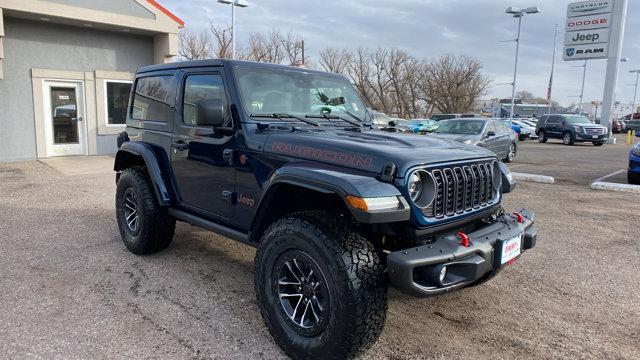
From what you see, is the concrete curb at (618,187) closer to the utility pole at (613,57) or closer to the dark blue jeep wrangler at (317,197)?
the dark blue jeep wrangler at (317,197)

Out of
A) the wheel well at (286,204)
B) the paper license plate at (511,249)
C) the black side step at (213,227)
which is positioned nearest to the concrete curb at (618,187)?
the paper license plate at (511,249)

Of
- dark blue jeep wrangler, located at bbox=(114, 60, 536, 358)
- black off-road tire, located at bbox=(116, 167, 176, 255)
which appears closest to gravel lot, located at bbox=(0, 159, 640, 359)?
black off-road tire, located at bbox=(116, 167, 176, 255)

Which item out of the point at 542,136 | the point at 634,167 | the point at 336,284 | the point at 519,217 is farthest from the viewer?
the point at 542,136

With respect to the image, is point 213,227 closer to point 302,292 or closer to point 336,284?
point 302,292

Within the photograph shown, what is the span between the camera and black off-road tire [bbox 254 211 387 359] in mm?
2574

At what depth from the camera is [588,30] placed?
26844 mm

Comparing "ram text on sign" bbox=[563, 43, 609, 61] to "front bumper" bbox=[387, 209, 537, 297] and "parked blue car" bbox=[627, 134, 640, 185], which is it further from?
"front bumper" bbox=[387, 209, 537, 297]

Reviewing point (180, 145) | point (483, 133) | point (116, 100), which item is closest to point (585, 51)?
point (483, 133)

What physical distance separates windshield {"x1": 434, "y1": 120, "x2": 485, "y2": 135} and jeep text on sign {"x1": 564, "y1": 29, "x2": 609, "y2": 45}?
59.7ft

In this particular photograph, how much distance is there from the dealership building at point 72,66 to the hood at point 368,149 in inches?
421

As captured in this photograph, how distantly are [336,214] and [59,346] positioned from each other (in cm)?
204

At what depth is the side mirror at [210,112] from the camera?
11.0 ft

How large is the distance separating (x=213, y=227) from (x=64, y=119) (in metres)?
11.1

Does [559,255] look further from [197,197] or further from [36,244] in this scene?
[36,244]
